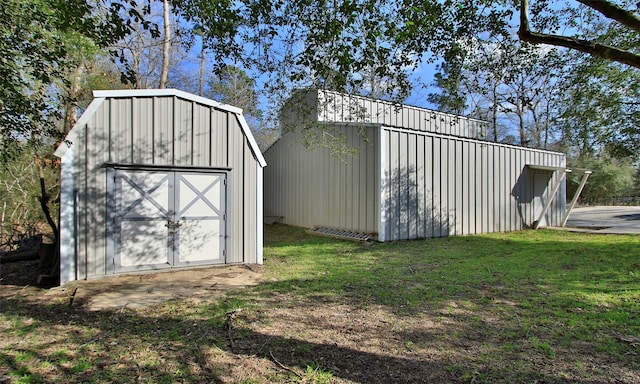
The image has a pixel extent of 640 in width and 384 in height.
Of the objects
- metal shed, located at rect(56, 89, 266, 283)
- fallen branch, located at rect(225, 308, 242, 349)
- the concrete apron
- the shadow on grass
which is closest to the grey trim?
metal shed, located at rect(56, 89, 266, 283)

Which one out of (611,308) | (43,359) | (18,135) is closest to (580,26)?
(611,308)

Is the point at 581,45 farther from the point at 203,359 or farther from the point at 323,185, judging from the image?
the point at 323,185

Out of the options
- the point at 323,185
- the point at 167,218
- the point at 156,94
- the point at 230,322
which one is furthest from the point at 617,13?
the point at 323,185

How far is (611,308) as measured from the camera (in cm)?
448

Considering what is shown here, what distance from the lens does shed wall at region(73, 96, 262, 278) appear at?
6.00 meters

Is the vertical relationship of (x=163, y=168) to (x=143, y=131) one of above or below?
below

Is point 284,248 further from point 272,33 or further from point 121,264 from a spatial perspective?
point 272,33

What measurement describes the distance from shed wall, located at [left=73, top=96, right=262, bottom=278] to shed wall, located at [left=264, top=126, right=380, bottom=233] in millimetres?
4067

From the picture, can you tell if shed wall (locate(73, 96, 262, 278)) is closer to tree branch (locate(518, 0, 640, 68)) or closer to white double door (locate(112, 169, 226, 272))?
white double door (locate(112, 169, 226, 272))

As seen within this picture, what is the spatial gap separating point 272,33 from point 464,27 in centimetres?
305

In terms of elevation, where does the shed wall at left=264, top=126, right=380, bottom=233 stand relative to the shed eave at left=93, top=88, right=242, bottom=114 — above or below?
below

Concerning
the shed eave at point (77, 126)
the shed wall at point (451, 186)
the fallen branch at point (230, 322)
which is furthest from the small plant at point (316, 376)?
the shed wall at point (451, 186)

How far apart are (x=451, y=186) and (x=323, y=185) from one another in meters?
4.49

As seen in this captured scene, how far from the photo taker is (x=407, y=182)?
34.8ft
